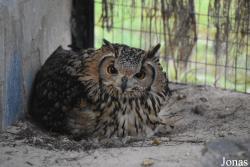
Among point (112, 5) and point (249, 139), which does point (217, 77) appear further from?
point (249, 139)

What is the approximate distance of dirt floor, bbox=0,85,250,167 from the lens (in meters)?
4.75

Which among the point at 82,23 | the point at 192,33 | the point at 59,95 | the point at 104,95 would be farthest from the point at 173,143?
the point at 82,23

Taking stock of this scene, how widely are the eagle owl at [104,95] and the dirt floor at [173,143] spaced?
123mm

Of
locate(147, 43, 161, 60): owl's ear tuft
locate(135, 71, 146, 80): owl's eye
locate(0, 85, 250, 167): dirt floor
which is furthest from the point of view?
locate(147, 43, 161, 60): owl's ear tuft

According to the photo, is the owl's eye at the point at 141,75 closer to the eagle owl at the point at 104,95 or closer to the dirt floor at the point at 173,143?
the eagle owl at the point at 104,95

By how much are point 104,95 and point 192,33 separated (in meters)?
1.53

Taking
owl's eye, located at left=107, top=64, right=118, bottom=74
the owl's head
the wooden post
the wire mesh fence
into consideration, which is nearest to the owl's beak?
the owl's head

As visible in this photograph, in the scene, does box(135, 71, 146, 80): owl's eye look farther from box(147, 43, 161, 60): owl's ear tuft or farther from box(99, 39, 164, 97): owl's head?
box(147, 43, 161, 60): owl's ear tuft

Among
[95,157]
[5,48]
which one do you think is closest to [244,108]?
[95,157]

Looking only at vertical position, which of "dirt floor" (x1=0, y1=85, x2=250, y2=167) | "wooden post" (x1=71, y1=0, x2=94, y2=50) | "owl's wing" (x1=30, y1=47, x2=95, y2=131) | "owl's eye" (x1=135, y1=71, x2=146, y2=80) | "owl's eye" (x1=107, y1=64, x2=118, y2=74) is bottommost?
"dirt floor" (x1=0, y1=85, x2=250, y2=167)

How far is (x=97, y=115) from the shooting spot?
5.57 m

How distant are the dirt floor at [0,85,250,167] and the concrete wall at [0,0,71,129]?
24cm

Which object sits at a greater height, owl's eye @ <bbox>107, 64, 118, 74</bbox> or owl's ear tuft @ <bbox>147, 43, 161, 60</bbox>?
owl's ear tuft @ <bbox>147, 43, 161, 60</bbox>

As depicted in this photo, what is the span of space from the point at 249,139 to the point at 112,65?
1.21 metres
